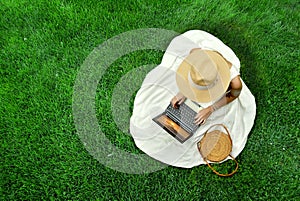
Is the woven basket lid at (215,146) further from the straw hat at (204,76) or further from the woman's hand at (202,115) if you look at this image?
the straw hat at (204,76)

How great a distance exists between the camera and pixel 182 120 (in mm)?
2025

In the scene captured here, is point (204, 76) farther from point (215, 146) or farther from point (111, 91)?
point (111, 91)

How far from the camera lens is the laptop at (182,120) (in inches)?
79.4

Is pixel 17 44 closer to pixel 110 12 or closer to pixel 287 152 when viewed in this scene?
pixel 110 12

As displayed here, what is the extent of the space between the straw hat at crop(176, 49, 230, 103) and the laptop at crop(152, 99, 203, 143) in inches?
4.1

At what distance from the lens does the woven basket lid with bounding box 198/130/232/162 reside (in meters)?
2.04

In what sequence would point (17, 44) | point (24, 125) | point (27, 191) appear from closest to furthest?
point (27, 191), point (24, 125), point (17, 44)

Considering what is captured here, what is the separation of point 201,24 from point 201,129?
799mm

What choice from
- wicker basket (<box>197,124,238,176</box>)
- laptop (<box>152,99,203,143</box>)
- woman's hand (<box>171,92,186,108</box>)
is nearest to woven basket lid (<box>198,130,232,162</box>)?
wicker basket (<box>197,124,238,176</box>)

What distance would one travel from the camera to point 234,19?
8.27ft

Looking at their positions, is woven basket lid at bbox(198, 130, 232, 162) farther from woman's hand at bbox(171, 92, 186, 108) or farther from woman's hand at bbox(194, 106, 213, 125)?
woman's hand at bbox(171, 92, 186, 108)

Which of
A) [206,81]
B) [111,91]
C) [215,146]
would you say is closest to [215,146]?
[215,146]

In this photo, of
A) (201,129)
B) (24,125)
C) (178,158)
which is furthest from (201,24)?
(24,125)

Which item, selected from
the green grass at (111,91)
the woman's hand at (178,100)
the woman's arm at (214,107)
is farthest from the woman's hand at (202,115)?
the green grass at (111,91)
